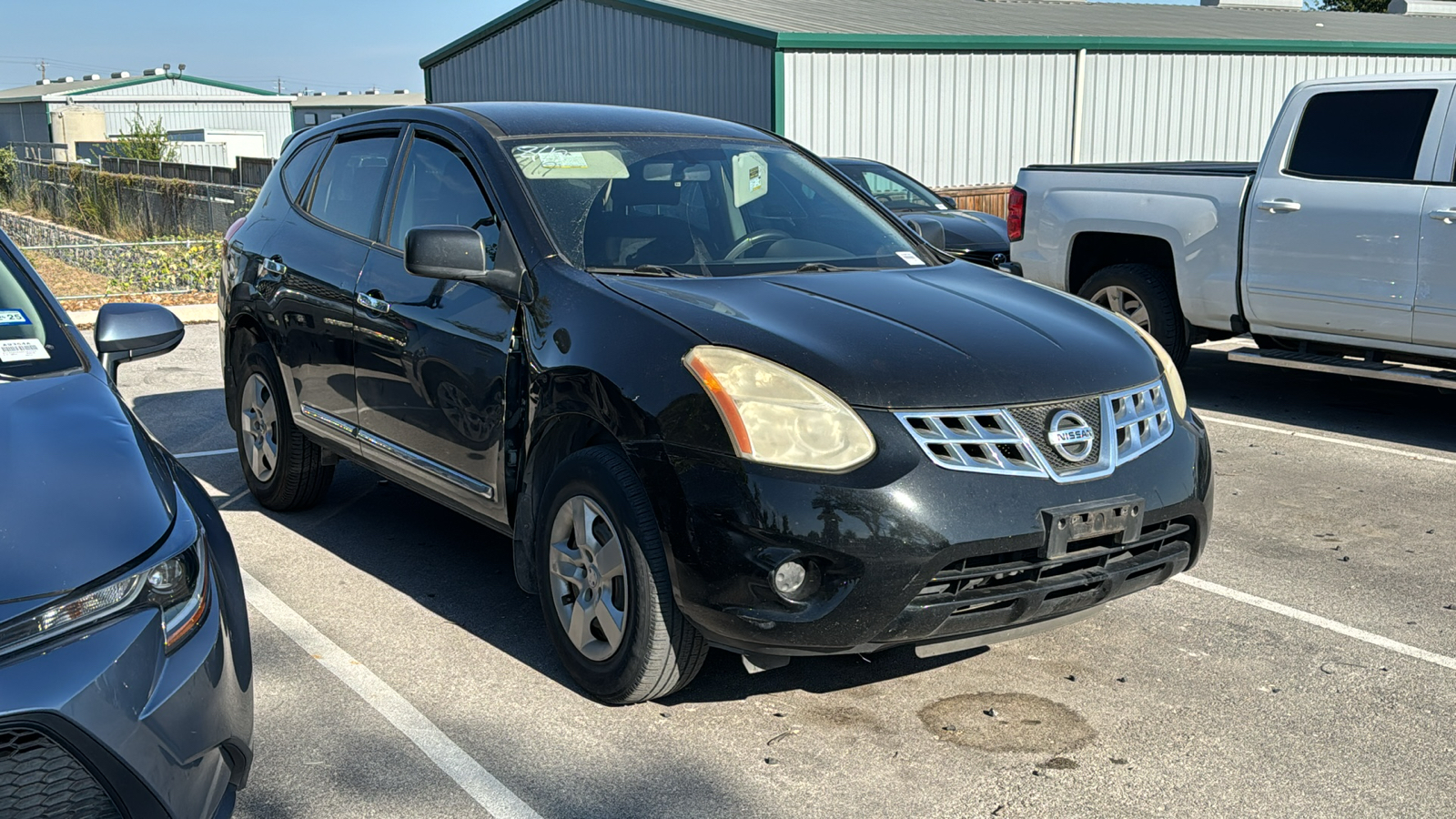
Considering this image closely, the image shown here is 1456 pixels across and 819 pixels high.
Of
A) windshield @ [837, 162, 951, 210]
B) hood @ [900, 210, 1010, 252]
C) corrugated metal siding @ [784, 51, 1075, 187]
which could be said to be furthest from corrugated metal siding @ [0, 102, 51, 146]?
hood @ [900, 210, 1010, 252]

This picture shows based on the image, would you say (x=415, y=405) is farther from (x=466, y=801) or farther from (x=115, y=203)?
(x=115, y=203)

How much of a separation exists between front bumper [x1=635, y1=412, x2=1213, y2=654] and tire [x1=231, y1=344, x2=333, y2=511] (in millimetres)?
2777

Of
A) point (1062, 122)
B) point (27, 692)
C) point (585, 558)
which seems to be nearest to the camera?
point (27, 692)

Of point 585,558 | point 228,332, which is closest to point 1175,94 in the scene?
point 228,332

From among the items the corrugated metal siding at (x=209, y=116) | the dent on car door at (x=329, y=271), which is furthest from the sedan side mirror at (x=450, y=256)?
the corrugated metal siding at (x=209, y=116)

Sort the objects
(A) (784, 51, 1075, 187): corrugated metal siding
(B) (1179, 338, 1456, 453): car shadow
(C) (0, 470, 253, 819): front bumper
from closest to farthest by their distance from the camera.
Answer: (C) (0, 470, 253, 819): front bumper → (B) (1179, 338, 1456, 453): car shadow → (A) (784, 51, 1075, 187): corrugated metal siding

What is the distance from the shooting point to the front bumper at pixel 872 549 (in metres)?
3.46

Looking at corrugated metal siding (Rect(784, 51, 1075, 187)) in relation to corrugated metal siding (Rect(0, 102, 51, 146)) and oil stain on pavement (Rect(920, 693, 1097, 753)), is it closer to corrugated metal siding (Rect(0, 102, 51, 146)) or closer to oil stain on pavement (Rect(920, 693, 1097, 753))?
oil stain on pavement (Rect(920, 693, 1097, 753))

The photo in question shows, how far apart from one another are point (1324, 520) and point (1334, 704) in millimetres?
2211

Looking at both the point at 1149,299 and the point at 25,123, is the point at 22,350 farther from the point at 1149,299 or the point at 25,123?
the point at 25,123

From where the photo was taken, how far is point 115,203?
1188 inches

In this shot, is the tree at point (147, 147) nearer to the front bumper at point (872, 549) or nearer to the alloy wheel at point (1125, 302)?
the alloy wheel at point (1125, 302)

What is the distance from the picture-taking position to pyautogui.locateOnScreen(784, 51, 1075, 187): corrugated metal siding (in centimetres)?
1862

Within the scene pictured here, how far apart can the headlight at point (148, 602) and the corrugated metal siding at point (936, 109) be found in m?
16.0
